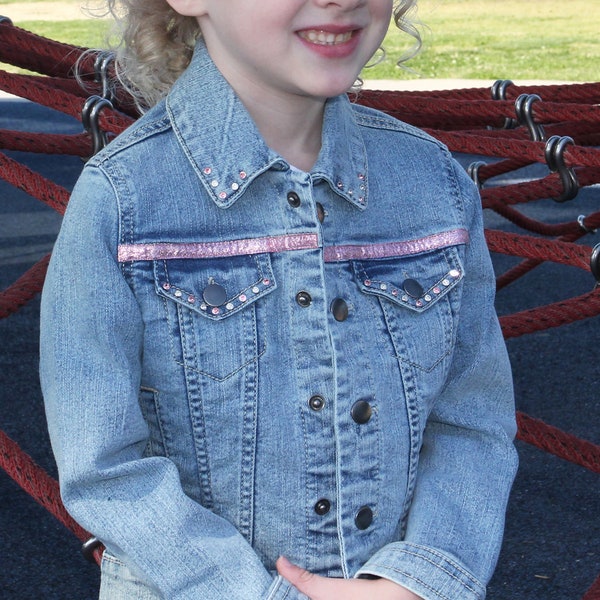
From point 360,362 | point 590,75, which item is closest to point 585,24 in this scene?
point 590,75

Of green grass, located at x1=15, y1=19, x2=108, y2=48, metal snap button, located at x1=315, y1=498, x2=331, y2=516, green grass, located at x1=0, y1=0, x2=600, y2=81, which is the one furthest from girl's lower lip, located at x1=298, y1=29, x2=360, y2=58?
green grass, located at x1=15, y1=19, x2=108, y2=48

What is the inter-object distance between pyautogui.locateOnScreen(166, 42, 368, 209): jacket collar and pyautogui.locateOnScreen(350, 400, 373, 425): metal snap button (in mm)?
209

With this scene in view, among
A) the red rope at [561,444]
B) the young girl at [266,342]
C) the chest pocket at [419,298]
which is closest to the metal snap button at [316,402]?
the young girl at [266,342]

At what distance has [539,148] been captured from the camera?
6.91ft

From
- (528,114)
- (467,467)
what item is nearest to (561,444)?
(528,114)

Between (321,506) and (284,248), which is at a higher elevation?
(284,248)

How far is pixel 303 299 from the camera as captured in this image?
1.18m

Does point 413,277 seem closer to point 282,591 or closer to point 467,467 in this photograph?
point 467,467

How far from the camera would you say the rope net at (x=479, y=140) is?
198 cm

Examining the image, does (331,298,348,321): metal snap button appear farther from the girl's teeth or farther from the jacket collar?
the girl's teeth

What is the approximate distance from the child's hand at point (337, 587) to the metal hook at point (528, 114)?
1.31 meters

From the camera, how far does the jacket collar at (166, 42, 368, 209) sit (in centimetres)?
118

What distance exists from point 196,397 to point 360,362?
172mm

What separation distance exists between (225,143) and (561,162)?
105 centimetres
